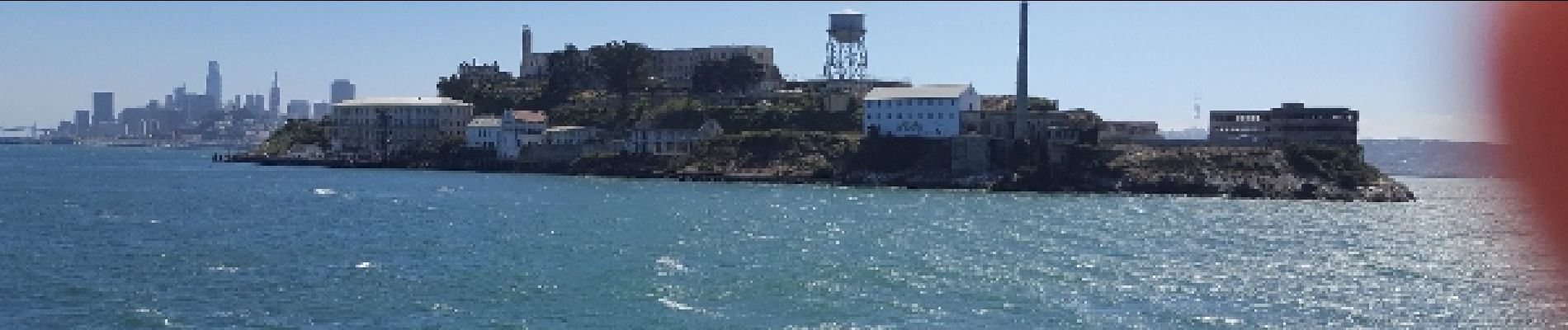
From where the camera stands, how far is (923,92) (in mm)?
78188

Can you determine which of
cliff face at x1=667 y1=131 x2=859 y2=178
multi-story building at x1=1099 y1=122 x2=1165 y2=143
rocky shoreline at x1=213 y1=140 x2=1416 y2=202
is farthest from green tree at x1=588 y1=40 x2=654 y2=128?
multi-story building at x1=1099 y1=122 x2=1165 y2=143

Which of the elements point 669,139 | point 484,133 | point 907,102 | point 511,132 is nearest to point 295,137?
point 484,133

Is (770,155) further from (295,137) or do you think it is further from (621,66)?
(295,137)

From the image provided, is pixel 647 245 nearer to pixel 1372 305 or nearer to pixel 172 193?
pixel 1372 305

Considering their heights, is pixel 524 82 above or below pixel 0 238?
above

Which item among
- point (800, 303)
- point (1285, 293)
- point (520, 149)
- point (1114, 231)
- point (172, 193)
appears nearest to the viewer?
point (800, 303)

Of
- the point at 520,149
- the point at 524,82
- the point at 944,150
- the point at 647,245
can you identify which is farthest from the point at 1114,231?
the point at 524,82

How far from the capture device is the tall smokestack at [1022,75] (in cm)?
7394

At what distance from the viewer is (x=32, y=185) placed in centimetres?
6769

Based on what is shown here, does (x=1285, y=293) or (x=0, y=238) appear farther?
(x=0, y=238)

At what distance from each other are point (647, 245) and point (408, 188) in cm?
3347

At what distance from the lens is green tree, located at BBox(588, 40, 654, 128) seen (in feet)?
337

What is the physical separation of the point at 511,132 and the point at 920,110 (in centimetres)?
2889

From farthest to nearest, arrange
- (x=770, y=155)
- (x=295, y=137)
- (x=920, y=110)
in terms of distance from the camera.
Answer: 1. (x=295, y=137)
2. (x=770, y=155)
3. (x=920, y=110)
